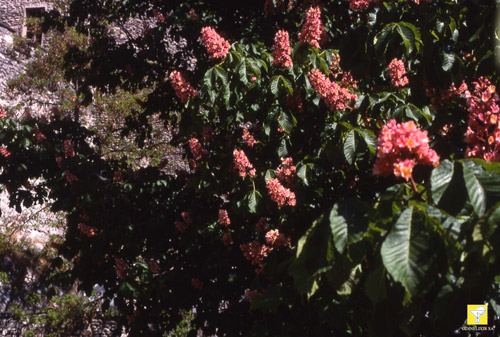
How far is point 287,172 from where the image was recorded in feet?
9.26

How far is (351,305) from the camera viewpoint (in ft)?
6.37

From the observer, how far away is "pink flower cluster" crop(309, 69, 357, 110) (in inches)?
111

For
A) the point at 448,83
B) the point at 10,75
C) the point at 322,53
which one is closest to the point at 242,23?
the point at 322,53

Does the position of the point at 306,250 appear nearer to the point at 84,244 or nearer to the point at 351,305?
the point at 351,305

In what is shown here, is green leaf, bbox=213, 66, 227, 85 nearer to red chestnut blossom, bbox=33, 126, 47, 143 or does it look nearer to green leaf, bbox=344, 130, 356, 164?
green leaf, bbox=344, 130, 356, 164

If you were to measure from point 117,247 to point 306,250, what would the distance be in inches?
116

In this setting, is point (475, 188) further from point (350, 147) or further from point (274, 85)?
point (274, 85)

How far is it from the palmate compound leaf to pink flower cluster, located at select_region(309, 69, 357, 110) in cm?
171

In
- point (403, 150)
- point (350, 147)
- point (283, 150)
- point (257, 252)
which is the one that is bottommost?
point (257, 252)

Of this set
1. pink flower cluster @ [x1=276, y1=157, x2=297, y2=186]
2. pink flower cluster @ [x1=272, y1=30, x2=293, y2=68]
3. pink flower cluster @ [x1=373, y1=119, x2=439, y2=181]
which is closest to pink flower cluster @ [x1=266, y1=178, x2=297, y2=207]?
pink flower cluster @ [x1=276, y1=157, x2=297, y2=186]

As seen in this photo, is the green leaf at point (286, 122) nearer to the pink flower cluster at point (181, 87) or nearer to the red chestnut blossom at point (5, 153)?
the pink flower cluster at point (181, 87)

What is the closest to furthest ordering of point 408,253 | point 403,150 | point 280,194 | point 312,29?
point 408,253, point 403,150, point 280,194, point 312,29

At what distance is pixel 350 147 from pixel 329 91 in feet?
1.61

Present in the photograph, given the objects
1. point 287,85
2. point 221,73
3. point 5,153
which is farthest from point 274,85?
point 5,153
